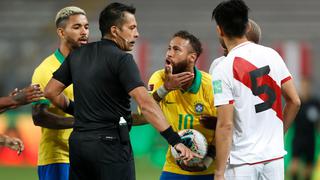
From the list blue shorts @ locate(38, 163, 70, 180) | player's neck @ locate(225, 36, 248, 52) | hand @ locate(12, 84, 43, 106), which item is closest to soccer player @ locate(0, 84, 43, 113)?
hand @ locate(12, 84, 43, 106)

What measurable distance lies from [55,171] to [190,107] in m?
1.47

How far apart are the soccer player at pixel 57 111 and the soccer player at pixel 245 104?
1730 millimetres

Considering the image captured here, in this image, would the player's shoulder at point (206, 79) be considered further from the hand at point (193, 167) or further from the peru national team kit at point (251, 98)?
the peru national team kit at point (251, 98)

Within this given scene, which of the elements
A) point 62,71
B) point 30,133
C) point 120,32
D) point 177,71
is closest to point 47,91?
point 62,71

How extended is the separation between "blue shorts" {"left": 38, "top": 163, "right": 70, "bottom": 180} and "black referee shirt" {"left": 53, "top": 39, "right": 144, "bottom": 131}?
121cm

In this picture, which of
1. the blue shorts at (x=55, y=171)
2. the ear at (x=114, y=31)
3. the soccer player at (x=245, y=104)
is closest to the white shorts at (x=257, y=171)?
the soccer player at (x=245, y=104)

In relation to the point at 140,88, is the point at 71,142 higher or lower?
lower

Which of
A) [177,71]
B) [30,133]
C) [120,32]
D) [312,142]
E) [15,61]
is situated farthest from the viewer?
[15,61]

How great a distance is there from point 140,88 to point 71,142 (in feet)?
2.58

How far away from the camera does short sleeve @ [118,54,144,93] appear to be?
219 inches

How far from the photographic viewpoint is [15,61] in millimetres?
23359

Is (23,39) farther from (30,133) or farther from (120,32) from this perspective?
(120,32)

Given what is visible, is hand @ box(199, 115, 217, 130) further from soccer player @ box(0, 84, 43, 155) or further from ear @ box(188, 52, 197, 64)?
soccer player @ box(0, 84, 43, 155)

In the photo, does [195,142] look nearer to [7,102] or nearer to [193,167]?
[193,167]
